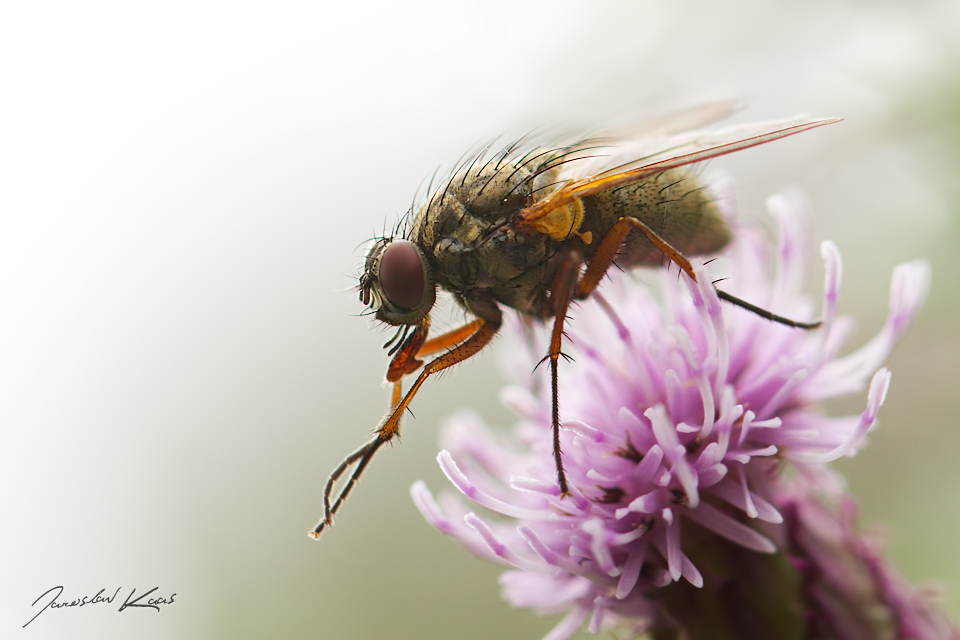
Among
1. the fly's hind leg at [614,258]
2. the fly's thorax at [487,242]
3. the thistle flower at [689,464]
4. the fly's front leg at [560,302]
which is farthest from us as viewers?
the fly's thorax at [487,242]

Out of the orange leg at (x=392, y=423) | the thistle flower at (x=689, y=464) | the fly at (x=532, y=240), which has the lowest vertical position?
the thistle flower at (x=689, y=464)

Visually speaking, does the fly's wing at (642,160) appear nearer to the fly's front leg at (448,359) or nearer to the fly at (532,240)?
the fly at (532,240)

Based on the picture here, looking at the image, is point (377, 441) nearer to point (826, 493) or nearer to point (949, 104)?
point (826, 493)

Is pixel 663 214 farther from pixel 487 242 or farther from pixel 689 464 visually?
pixel 689 464

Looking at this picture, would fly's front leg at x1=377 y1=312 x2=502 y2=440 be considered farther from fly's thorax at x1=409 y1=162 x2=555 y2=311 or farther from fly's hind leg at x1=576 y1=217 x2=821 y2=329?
fly's hind leg at x1=576 y1=217 x2=821 y2=329

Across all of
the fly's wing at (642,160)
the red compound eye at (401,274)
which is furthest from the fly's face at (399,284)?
the fly's wing at (642,160)

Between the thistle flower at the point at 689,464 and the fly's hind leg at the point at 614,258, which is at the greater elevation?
the fly's hind leg at the point at 614,258
